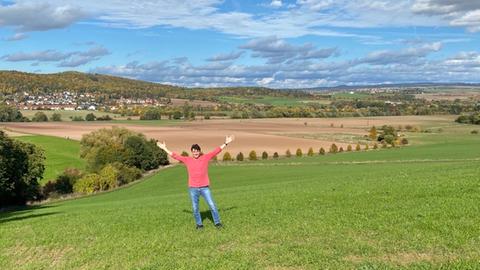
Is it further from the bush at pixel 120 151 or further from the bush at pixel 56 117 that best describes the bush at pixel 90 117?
the bush at pixel 120 151

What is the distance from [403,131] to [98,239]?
126 metres

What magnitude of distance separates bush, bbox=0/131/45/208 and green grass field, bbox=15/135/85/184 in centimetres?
994

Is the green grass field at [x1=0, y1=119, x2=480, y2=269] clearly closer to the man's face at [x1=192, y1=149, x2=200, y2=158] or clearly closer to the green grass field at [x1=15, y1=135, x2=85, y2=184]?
the man's face at [x1=192, y1=149, x2=200, y2=158]

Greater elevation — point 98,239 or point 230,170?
point 98,239

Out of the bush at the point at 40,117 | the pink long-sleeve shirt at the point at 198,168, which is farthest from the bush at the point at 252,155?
the bush at the point at 40,117

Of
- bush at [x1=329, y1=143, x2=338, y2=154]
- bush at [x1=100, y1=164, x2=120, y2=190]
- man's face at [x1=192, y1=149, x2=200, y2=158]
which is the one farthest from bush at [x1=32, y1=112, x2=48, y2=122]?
man's face at [x1=192, y1=149, x2=200, y2=158]

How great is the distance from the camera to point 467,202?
1590cm

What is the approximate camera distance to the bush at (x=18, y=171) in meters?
54.6

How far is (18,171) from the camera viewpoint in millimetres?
57156

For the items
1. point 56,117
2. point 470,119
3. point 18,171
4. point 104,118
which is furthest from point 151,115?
point 18,171

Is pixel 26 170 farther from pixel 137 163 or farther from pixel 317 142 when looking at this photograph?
pixel 317 142

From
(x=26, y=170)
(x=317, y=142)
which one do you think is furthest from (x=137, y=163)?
(x=317, y=142)

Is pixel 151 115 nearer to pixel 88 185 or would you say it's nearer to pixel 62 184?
pixel 62 184

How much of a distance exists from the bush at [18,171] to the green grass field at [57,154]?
32.6 feet
